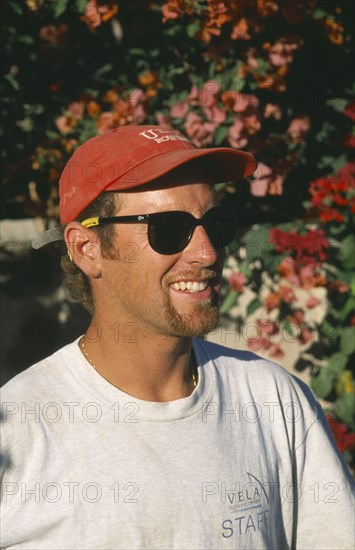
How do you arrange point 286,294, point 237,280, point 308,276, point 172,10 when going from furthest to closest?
point 237,280 < point 286,294 < point 308,276 < point 172,10

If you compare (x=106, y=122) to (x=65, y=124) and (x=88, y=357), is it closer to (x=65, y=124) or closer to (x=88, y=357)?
(x=65, y=124)

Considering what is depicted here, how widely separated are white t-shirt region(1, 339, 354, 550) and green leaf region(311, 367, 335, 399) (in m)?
1.99

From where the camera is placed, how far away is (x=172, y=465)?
1901 mm

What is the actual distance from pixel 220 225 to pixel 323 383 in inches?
86.4

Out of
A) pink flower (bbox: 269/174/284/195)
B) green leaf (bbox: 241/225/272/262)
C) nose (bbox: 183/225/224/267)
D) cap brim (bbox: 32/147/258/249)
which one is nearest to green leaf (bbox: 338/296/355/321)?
green leaf (bbox: 241/225/272/262)

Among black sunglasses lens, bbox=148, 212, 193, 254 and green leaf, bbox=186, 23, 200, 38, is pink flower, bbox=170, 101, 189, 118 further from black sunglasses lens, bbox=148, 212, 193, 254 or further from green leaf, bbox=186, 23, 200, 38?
black sunglasses lens, bbox=148, 212, 193, 254

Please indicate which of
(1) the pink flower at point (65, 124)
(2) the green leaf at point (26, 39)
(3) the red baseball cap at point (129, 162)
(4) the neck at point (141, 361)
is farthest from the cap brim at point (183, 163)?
(2) the green leaf at point (26, 39)

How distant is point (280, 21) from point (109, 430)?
2.73 metres

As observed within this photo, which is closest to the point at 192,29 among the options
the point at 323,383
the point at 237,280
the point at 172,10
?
the point at 172,10

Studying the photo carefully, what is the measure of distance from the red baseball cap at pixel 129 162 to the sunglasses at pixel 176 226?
0.30 feet

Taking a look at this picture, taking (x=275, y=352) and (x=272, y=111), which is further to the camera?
(x=275, y=352)

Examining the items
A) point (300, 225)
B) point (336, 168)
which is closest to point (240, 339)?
point (300, 225)

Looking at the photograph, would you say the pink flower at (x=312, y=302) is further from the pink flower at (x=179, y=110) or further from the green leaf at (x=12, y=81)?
the green leaf at (x=12, y=81)

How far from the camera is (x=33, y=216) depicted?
4512mm
